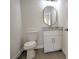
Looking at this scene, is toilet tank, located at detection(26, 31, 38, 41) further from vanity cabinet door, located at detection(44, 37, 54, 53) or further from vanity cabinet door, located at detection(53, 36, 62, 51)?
vanity cabinet door, located at detection(53, 36, 62, 51)

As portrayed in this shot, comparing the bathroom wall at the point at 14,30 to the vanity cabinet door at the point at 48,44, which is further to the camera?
the vanity cabinet door at the point at 48,44

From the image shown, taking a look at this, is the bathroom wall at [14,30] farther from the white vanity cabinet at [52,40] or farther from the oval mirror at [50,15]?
the oval mirror at [50,15]

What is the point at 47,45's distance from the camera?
12.1 feet

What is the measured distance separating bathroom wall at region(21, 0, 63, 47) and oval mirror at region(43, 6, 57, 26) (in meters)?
0.19

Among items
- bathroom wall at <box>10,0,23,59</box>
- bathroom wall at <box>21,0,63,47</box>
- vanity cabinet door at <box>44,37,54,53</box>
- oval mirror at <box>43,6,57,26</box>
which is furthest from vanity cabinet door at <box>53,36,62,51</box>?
bathroom wall at <box>10,0,23,59</box>

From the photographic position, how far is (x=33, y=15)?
4305mm

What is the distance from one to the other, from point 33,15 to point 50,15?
0.81 metres

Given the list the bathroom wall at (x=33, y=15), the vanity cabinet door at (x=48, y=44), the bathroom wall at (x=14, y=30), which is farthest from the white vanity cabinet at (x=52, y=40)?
the bathroom wall at (x=14, y=30)

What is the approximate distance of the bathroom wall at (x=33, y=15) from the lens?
4.24 m

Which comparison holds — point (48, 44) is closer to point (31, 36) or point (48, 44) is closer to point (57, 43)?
point (57, 43)

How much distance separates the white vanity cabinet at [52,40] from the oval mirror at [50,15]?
762mm
